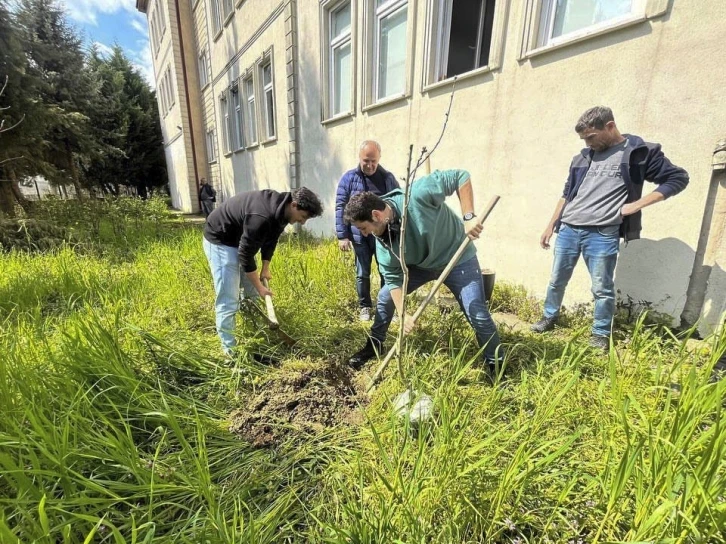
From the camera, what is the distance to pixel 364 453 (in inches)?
61.9

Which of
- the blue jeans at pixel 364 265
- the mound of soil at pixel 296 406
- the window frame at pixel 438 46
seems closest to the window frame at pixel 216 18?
the window frame at pixel 438 46

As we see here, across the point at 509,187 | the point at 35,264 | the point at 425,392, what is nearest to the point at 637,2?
the point at 509,187

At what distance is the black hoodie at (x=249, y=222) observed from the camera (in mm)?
2273

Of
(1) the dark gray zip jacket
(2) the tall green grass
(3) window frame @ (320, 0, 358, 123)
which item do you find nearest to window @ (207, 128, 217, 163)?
(3) window frame @ (320, 0, 358, 123)

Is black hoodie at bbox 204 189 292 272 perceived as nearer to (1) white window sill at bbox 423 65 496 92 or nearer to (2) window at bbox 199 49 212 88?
(1) white window sill at bbox 423 65 496 92

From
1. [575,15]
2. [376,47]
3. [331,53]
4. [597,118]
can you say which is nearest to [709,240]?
[597,118]

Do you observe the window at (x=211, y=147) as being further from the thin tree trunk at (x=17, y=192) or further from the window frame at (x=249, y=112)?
the thin tree trunk at (x=17, y=192)

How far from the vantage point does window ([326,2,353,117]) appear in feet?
18.6

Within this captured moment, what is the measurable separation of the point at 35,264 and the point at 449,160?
5335 mm

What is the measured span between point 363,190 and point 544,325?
206 centimetres

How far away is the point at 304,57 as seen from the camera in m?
6.64

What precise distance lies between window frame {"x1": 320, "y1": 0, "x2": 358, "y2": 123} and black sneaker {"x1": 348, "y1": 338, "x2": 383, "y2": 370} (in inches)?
172

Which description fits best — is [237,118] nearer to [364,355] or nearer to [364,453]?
[364,355]

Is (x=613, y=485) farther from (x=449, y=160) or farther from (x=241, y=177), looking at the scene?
(x=241, y=177)
